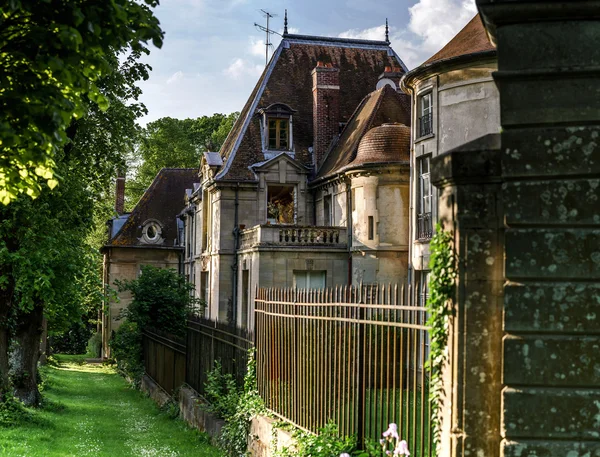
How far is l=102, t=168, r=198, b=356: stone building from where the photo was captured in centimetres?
4762

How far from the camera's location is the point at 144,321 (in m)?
28.7

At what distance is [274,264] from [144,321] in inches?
196

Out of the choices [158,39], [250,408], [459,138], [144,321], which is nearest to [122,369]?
[144,321]

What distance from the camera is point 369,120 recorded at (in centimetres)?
2950

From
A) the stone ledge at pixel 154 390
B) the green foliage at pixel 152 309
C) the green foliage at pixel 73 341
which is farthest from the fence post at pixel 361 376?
the green foliage at pixel 73 341

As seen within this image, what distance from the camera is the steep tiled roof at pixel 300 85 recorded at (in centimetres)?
3316

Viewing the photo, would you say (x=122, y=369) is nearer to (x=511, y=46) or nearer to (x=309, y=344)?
(x=309, y=344)

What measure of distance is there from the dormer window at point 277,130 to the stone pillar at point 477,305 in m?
27.8

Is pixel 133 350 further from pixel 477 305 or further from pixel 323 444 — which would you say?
pixel 477 305

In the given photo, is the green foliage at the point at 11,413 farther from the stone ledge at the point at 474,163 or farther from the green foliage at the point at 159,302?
the green foliage at the point at 159,302

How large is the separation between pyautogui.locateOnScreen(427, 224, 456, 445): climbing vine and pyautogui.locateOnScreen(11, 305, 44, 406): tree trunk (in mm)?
14776

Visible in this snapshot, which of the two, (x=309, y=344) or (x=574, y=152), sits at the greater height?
(x=574, y=152)

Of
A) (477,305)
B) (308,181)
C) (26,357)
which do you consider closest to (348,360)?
(477,305)

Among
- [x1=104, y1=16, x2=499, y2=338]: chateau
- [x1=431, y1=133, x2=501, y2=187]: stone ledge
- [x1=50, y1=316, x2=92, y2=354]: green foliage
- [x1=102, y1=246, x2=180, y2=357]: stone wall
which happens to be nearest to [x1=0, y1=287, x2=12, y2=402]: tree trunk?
[x1=104, y1=16, x2=499, y2=338]: chateau
